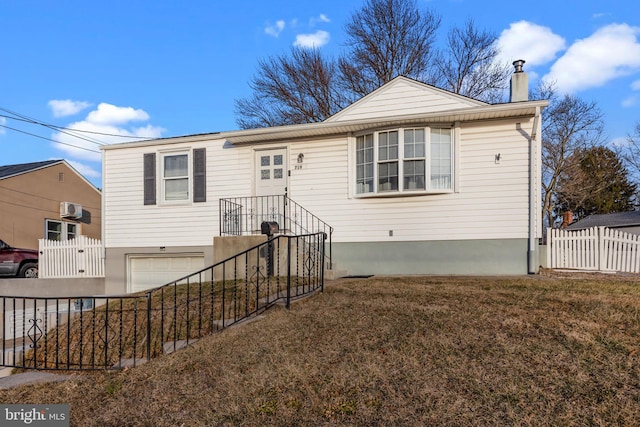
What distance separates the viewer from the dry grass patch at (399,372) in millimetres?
3117

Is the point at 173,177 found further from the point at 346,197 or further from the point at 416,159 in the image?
the point at 416,159

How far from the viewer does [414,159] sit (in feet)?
31.3

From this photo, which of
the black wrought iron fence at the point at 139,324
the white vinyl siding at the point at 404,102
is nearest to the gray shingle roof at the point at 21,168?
the black wrought iron fence at the point at 139,324

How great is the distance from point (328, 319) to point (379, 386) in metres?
1.81

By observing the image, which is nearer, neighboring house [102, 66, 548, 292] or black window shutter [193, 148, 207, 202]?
neighboring house [102, 66, 548, 292]

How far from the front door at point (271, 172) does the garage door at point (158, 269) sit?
2512mm

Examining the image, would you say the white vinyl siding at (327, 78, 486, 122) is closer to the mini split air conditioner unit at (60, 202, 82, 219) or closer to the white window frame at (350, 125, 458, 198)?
the white window frame at (350, 125, 458, 198)

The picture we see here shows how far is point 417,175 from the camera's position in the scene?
31.4 ft

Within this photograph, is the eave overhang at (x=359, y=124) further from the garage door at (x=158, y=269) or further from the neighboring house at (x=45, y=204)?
the neighboring house at (x=45, y=204)

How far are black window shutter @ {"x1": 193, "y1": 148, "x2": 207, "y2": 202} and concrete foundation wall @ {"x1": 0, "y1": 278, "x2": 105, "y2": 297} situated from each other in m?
4.01

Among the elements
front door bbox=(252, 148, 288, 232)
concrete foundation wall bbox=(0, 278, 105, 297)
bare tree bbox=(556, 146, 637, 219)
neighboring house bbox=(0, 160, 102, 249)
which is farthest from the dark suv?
bare tree bbox=(556, 146, 637, 219)

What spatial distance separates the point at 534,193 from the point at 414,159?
2.60 meters

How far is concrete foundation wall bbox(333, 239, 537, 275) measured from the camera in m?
9.23

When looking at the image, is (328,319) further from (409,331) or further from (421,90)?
(421,90)
